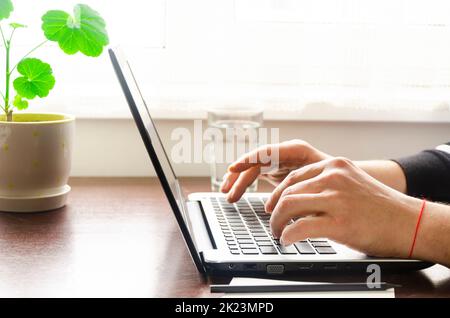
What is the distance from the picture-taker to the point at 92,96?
4.41 ft

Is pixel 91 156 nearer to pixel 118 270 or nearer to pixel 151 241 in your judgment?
pixel 151 241

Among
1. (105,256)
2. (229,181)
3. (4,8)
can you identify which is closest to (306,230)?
(105,256)

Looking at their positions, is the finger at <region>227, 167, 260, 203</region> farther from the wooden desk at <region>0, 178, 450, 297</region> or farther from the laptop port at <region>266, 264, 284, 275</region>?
the laptop port at <region>266, 264, 284, 275</region>

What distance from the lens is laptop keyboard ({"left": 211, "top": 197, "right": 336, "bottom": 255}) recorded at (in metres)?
0.83

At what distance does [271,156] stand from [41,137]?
0.36 metres

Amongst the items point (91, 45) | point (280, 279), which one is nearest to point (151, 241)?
point (280, 279)

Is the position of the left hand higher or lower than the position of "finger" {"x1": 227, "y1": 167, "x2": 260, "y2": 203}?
higher

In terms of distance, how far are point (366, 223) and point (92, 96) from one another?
2.32ft

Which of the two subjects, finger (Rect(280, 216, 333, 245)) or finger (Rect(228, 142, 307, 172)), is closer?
finger (Rect(280, 216, 333, 245))

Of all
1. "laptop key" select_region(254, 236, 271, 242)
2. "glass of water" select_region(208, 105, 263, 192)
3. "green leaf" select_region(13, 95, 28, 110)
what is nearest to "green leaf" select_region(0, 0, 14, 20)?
"green leaf" select_region(13, 95, 28, 110)

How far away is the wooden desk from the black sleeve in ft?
1.06

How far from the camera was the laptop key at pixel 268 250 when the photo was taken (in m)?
0.81

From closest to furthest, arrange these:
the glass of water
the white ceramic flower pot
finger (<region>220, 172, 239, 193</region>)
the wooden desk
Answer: the wooden desk → the white ceramic flower pot → finger (<region>220, 172, 239, 193</region>) → the glass of water
